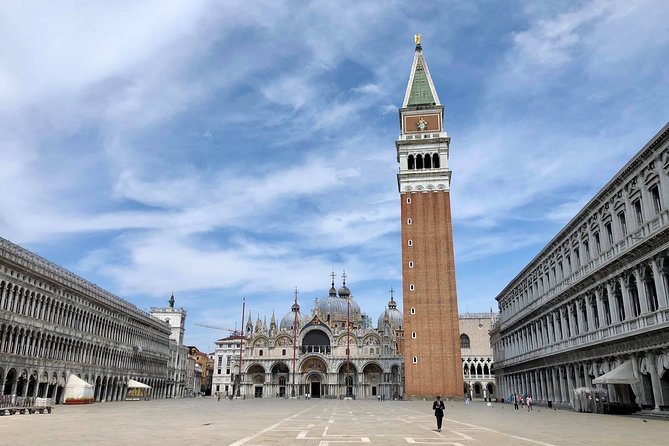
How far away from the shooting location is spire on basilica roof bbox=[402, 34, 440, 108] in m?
81.4

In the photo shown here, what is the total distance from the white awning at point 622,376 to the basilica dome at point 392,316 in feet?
276

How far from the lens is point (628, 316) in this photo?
29.4 m

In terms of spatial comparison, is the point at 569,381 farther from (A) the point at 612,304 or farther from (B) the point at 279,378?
(B) the point at 279,378

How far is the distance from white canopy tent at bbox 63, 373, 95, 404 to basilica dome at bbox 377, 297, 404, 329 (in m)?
72.2

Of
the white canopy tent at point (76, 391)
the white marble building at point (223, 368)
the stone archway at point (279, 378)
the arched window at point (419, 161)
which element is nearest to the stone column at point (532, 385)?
the arched window at point (419, 161)

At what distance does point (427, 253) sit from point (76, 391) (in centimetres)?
4373

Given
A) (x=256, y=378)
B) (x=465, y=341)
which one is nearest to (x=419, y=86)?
(x=465, y=341)

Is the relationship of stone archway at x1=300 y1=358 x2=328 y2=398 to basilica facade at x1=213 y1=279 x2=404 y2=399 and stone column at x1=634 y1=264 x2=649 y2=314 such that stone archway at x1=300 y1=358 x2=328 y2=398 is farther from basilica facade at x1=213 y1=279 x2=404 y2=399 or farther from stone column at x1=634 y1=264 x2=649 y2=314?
stone column at x1=634 y1=264 x2=649 y2=314

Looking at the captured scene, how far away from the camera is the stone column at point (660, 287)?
25498 millimetres

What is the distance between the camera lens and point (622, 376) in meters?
28.5

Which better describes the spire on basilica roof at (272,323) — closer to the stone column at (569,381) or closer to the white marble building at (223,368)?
the white marble building at (223,368)

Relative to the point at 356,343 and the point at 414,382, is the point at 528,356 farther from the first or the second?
the point at 356,343

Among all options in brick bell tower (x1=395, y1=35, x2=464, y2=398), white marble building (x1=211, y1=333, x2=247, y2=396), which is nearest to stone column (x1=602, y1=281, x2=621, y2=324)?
brick bell tower (x1=395, y1=35, x2=464, y2=398)

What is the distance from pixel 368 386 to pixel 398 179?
127 ft
